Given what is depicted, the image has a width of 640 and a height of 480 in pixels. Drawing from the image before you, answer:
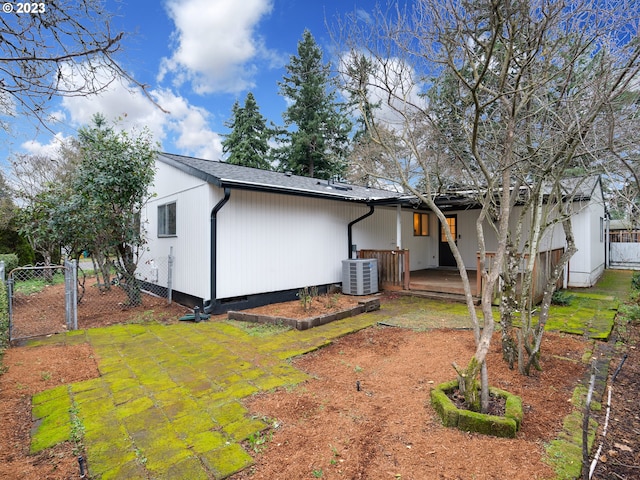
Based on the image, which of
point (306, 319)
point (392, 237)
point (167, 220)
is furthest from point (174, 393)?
point (392, 237)

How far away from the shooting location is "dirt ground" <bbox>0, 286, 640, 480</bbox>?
204 cm

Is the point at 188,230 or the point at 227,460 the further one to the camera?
the point at 188,230

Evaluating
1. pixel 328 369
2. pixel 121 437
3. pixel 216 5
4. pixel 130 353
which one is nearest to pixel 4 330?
pixel 130 353

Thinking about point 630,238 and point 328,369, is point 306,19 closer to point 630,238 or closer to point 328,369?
point 328,369

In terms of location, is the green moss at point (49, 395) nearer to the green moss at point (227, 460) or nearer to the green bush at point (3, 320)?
the green bush at point (3, 320)

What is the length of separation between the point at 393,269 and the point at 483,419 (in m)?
6.35

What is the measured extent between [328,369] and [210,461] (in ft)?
5.71

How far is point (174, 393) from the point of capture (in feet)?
10.1

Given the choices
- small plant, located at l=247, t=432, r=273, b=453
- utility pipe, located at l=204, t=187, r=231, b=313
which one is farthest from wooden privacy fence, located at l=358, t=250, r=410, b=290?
small plant, located at l=247, t=432, r=273, b=453

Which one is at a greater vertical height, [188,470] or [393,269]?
[393,269]

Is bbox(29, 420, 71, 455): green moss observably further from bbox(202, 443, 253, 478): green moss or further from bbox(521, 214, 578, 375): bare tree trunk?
bbox(521, 214, 578, 375): bare tree trunk

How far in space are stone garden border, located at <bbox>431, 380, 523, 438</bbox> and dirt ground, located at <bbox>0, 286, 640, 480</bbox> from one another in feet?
0.19

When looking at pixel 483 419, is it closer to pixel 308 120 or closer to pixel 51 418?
pixel 51 418

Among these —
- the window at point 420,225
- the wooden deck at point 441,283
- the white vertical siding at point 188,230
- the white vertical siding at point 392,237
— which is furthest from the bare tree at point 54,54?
the window at point 420,225
